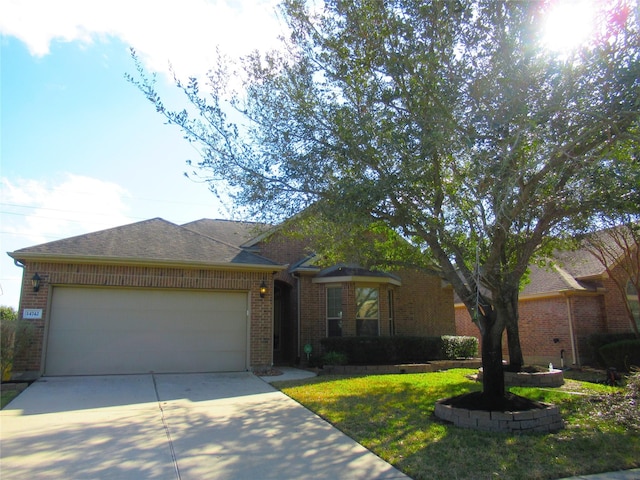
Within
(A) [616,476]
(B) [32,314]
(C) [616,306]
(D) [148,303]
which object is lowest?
(A) [616,476]

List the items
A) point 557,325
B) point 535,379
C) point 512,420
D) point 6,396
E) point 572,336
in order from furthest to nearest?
1. point 557,325
2. point 572,336
3. point 535,379
4. point 6,396
5. point 512,420

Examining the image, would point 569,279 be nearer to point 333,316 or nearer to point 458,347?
point 458,347

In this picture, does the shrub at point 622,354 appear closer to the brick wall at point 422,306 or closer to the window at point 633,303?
the window at point 633,303

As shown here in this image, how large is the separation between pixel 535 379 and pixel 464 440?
255 inches

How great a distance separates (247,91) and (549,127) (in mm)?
5286

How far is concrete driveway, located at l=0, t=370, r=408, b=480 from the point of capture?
483cm

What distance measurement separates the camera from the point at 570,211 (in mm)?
7332

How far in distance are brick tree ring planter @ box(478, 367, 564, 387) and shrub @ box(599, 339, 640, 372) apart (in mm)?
3268

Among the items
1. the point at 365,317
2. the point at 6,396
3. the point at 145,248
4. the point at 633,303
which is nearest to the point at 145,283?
the point at 145,248

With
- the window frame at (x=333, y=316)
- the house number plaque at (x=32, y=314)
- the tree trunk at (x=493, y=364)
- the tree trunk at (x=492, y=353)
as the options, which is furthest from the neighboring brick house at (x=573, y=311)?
the house number plaque at (x=32, y=314)

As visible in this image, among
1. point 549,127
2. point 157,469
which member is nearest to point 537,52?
point 549,127

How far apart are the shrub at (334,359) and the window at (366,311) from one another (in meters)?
2.06

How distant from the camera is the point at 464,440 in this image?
5965 mm

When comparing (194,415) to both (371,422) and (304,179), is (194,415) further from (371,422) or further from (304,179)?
(304,179)
